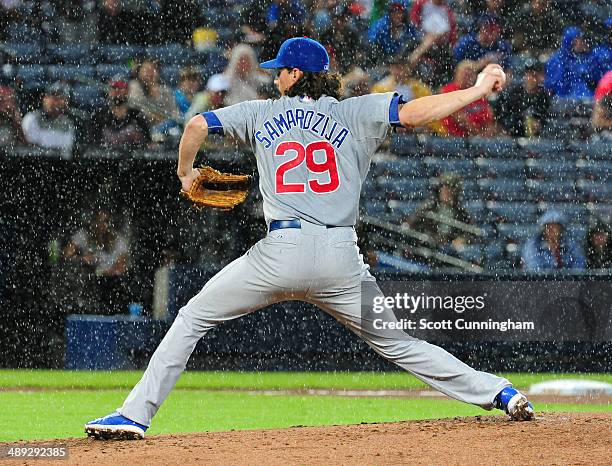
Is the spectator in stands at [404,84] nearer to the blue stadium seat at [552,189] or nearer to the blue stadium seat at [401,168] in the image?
the blue stadium seat at [401,168]

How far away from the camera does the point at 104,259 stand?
1270 cm

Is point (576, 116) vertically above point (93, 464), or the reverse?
point (576, 116)

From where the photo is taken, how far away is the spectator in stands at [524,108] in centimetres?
1418

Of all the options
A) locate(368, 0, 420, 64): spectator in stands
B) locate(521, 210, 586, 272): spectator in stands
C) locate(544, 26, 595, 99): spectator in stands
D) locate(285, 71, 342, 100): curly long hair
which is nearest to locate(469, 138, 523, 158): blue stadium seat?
locate(544, 26, 595, 99): spectator in stands

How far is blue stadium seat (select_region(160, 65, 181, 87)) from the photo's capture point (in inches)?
543

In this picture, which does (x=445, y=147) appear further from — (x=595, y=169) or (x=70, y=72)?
(x=70, y=72)

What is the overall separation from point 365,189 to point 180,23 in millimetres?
3362

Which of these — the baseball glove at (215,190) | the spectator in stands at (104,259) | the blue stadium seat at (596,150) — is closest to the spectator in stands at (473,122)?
the blue stadium seat at (596,150)

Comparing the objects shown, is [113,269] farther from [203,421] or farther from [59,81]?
[203,421]

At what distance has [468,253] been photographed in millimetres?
12758

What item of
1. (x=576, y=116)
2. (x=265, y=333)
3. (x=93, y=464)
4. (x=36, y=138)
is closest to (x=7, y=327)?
(x=36, y=138)

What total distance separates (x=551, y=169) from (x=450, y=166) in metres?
1.22

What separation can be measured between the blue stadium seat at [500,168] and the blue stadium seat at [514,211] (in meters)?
0.42

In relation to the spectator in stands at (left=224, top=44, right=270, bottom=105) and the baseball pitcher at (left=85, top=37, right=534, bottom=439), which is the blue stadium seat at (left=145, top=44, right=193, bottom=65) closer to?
the spectator in stands at (left=224, top=44, right=270, bottom=105)
